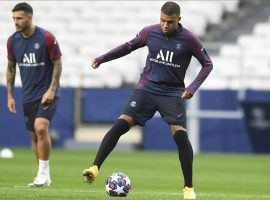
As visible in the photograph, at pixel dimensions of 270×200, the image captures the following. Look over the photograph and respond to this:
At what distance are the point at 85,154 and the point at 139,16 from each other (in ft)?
26.3

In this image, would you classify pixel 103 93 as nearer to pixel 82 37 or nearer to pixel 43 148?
pixel 82 37

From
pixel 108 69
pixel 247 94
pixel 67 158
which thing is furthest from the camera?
pixel 108 69

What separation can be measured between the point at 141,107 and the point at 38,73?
243cm

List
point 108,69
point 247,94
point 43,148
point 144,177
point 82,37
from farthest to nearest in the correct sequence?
1. point 82,37
2. point 108,69
3. point 247,94
4. point 144,177
5. point 43,148

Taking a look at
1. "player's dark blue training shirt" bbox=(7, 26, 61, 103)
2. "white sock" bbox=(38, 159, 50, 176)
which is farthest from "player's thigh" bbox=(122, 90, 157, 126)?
"player's dark blue training shirt" bbox=(7, 26, 61, 103)

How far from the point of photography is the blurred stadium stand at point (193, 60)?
2467 cm

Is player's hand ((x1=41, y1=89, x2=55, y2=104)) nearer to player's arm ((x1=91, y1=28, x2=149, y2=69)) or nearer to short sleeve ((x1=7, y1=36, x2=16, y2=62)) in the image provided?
short sleeve ((x1=7, y1=36, x2=16, y2=62))

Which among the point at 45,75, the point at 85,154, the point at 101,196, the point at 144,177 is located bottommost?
the point at 85,154

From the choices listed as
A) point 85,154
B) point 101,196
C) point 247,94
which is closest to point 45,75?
point 101,196

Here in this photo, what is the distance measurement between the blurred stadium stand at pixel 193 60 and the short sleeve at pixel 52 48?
1190 cm

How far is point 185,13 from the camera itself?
29.5m

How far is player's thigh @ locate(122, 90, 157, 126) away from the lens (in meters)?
10.7

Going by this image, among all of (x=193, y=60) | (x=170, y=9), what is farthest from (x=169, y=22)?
(x=193, y=60)

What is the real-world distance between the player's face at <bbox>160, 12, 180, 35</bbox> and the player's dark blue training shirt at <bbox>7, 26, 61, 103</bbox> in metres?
2.52
